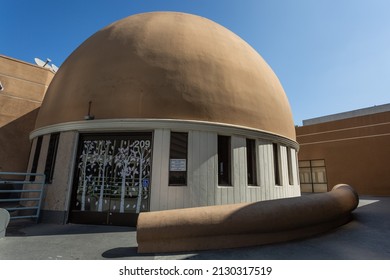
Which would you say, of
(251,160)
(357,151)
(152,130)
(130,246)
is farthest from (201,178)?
(357,151)

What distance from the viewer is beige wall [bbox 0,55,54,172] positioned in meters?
12.0

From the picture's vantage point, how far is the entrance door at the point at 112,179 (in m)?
7.48

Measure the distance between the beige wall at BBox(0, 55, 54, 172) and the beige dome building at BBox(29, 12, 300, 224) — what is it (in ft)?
11.8

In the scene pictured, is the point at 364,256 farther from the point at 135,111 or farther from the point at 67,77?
the point at 67,77

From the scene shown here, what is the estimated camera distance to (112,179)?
778cm

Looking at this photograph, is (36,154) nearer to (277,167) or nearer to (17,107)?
(17,107)

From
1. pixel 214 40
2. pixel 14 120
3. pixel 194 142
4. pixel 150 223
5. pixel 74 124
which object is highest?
pixel 214 40

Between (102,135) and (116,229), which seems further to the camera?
(102,135)

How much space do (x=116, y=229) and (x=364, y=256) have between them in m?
6.43

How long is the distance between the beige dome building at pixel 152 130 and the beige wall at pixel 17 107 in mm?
3593
